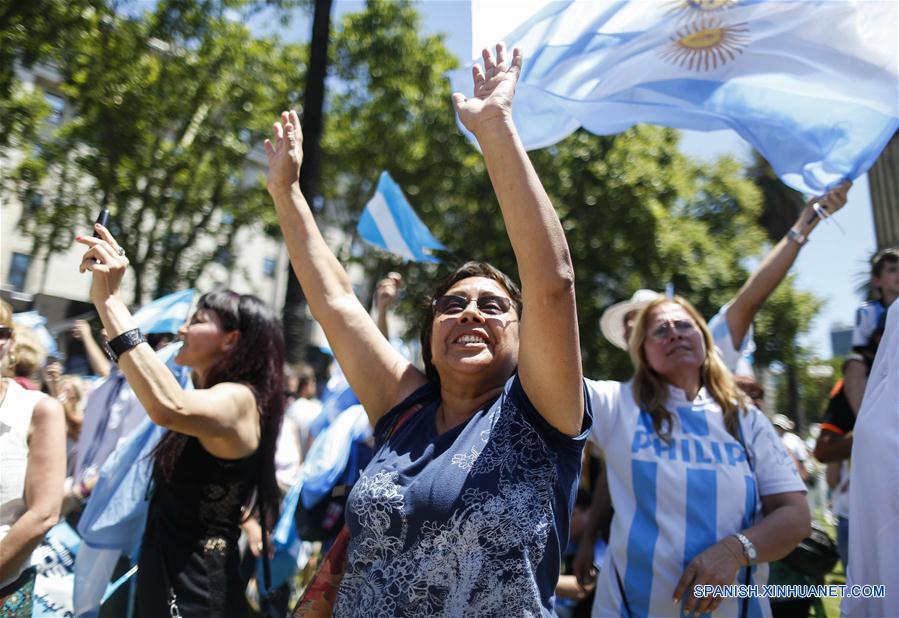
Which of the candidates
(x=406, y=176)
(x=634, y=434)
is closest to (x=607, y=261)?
(x=406, y=176)

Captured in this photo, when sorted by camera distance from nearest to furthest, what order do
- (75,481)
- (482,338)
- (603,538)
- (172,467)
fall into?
1. (482,338)
2. (172,467)
3. (603,538)
4. (75,481)

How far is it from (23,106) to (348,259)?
819cm

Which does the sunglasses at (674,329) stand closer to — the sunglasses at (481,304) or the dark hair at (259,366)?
the sunglasses at (481,304)

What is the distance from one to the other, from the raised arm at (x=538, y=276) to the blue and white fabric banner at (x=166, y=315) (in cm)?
314

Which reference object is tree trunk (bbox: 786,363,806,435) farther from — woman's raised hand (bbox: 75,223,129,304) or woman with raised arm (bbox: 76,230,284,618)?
woman's raised hand (bbox: 75,223,129,304)

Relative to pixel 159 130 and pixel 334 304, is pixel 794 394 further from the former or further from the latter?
pixel 334 304

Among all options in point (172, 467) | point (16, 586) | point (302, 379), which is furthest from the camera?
point (302, 379)

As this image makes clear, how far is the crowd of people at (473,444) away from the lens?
65.5 inches

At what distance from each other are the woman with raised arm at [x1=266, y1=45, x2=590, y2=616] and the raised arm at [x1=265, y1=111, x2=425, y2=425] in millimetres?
161

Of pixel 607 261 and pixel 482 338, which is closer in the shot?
pixel 482 338

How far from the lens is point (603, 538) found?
3.97 m

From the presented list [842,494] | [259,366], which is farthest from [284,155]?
[842,494]

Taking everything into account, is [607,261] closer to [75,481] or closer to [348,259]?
[348,259]

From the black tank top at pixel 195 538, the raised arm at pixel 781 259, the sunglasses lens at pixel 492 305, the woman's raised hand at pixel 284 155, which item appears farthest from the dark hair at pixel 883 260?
the black tank top at pixel 195 538
